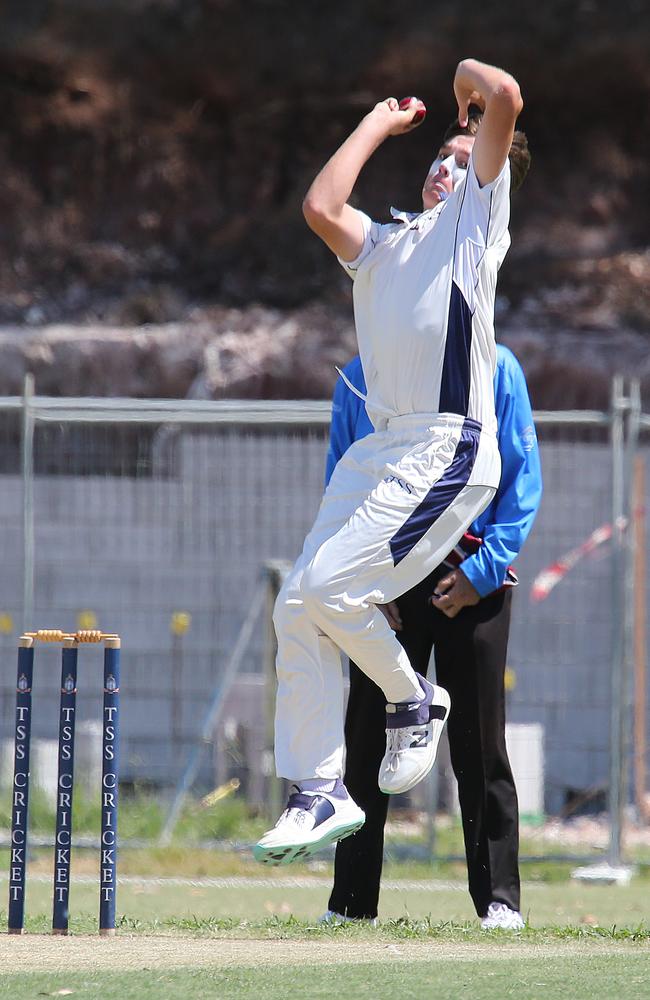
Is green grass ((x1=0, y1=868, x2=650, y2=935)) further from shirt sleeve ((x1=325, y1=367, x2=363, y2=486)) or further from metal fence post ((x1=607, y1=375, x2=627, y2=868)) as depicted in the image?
shirt sleeve ((x1=325, y1=367, x2=363, y2=486))

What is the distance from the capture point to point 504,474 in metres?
5.38

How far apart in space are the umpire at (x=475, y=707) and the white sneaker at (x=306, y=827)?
809mm

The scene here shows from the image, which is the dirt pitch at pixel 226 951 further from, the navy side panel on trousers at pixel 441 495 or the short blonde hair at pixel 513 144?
the short blonde hair at pixel 513 144

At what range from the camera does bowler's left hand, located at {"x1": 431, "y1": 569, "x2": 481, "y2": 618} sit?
5199 mm

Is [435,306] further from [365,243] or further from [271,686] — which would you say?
[271,686]

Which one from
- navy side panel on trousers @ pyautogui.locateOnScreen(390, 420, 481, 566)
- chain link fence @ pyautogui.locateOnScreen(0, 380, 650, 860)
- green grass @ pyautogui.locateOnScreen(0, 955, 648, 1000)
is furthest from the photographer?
Result: chain link fence @ pyautogui.locateOnScreen(0, 380, 650, 860)

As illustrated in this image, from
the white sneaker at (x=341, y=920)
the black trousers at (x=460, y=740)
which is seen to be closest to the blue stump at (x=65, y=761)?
the white sneaker at (x=341, y=920)

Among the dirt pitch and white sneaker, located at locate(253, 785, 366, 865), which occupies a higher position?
white sneaker, located at locate(253, 785, 366, 865)

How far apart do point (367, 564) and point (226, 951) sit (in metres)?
1.14

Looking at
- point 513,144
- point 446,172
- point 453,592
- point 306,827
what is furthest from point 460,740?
point 513,144

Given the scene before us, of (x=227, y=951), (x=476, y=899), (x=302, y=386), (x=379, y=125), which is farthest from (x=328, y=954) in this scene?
(x=302, y=386)

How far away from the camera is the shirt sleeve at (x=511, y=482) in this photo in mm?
5234

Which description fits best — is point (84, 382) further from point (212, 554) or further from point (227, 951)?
point (227, 951)

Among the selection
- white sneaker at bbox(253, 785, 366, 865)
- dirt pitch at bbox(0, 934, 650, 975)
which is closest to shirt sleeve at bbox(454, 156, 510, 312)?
white sneaker at bbox(253, 785, 366, 865)
